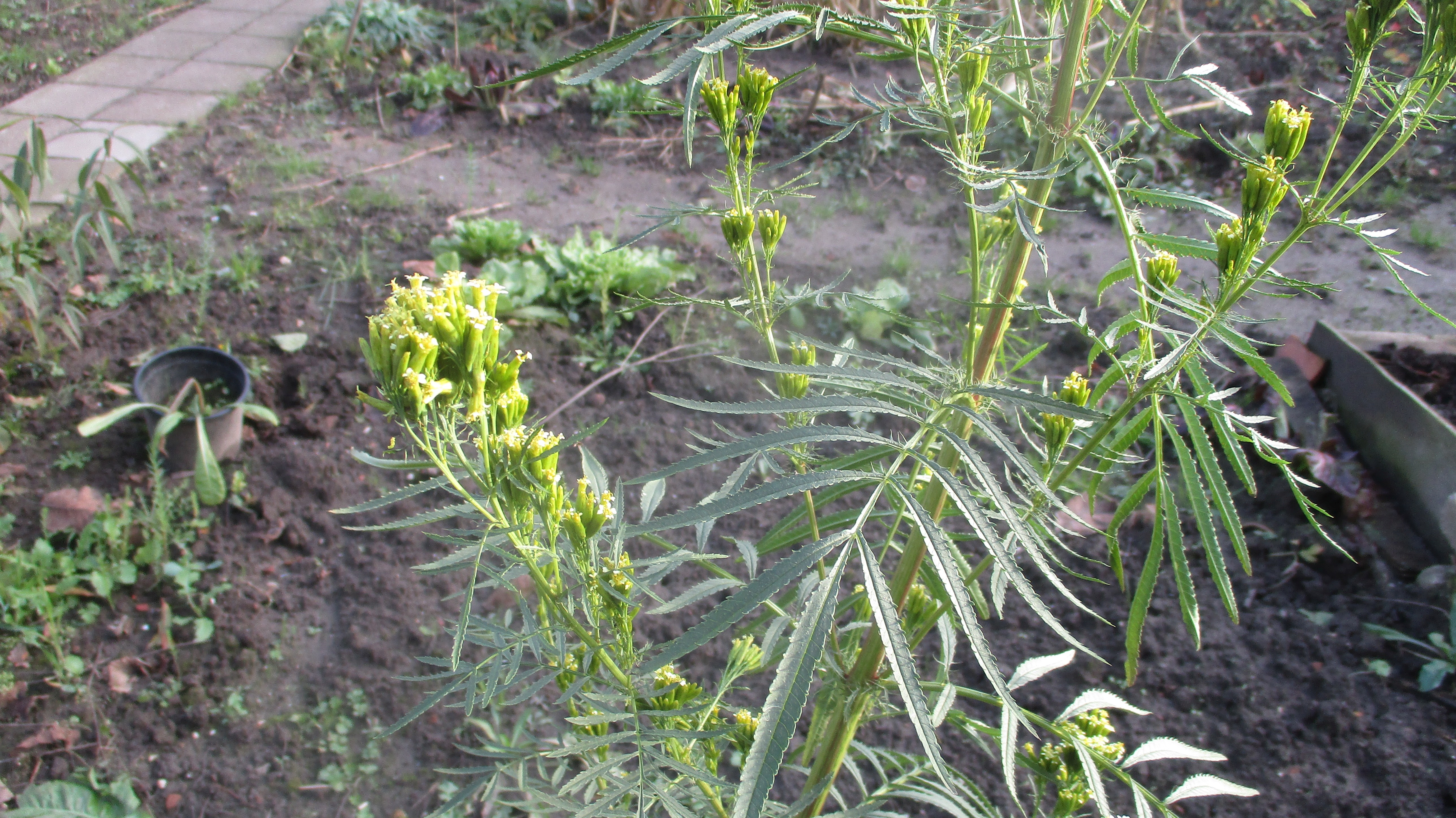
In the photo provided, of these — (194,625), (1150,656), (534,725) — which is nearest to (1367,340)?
(1150,656)

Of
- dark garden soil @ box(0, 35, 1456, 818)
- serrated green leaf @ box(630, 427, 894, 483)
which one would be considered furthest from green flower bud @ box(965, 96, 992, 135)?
dark garden soil @ box(0, 35, 1456, 818)

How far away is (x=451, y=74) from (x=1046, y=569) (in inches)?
205

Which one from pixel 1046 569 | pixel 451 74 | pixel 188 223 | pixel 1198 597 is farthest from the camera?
pixel 451 74

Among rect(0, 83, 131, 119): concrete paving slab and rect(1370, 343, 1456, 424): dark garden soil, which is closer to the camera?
rect(1370, 343, 1456, 424): dark garden soil

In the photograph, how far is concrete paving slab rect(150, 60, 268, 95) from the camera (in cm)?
490

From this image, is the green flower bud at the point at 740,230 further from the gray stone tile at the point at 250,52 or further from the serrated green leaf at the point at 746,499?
the gray stone tile at the point at 250,52

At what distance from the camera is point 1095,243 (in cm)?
411

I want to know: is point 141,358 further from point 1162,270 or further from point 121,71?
point 1162,270

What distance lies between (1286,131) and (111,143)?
512 centimetres

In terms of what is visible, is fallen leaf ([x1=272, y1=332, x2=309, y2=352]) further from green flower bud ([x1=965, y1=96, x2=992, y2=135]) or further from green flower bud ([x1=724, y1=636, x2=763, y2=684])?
green flower bud ([x1=965, y1=96, x2=992, y2=135])

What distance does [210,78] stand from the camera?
16.5 ft

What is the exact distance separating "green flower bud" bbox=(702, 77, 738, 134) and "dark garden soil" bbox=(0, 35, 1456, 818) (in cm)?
162

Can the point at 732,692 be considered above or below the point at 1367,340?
below

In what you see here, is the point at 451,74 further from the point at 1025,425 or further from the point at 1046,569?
the point at 1046,569
